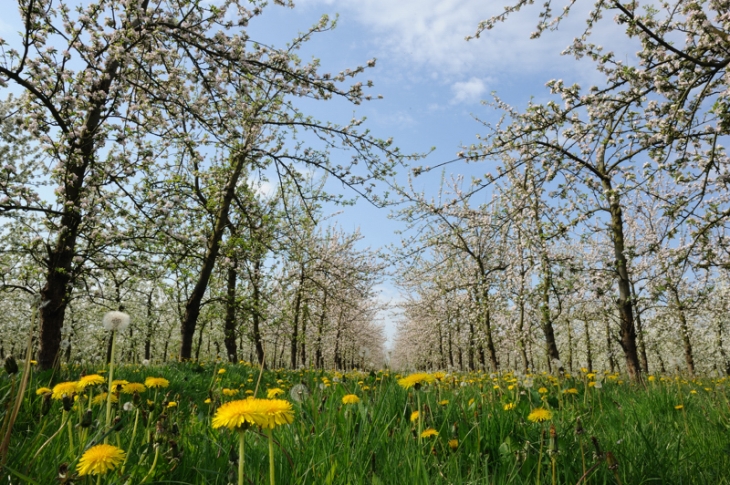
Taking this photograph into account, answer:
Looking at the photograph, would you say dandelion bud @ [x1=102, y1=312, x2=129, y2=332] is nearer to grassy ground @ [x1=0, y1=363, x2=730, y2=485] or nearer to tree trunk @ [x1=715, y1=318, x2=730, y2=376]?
grassy ground @ [x1=0, y1=363, x2=730, y2=485]

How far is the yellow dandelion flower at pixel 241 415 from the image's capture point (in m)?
0.94

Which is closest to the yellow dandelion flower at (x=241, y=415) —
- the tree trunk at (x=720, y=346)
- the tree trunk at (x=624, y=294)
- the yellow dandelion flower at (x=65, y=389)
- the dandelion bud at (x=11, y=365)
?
the dandelion bud at (x=11, y=365)

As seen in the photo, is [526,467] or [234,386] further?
A: [234,386]

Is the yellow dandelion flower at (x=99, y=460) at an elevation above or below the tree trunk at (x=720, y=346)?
above

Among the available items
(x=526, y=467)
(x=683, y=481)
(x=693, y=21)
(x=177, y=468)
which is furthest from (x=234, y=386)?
(x=693, y=21)

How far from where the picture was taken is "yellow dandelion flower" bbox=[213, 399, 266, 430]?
936 millimetres

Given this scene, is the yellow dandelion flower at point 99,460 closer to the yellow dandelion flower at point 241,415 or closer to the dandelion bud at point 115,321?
the yellow dandelion flower at point 241,415

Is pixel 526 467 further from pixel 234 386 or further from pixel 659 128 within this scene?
pixel 659 128

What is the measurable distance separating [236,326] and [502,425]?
1102 centimetres

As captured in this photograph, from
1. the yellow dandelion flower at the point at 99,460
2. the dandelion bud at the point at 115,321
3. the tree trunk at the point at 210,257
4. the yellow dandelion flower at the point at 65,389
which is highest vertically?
the tree trunk at the point at 210,257

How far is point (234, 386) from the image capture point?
210 inches

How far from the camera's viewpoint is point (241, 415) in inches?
37.7

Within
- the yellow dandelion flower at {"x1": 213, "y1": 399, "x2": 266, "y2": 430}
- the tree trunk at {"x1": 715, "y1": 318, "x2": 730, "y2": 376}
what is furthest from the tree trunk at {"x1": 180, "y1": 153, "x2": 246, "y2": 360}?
the tree trunk at {"x1": 715, "y1": 318, "x2": 730, "y2": 376}

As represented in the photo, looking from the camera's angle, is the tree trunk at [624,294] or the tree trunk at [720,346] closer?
the tree trunk at [624,294]
